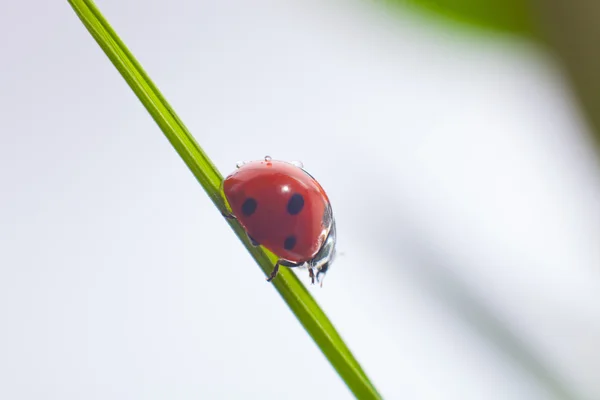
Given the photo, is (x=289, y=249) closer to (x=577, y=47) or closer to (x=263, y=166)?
(x=263, y=166)

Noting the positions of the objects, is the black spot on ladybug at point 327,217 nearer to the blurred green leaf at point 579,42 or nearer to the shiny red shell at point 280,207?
the shiny red shell at point 280,207

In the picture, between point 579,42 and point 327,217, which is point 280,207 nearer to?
point 327,217

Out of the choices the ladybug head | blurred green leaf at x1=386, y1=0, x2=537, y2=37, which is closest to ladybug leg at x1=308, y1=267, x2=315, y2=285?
the ladybug head

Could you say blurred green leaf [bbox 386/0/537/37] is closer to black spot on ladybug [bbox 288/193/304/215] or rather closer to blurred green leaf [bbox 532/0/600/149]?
blurred green leaf [bbox 532/0/600/149]

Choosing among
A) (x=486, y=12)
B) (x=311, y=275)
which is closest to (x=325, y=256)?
(x=311, y=275)

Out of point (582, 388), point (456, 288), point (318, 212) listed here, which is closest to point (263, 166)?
point (318, 212)

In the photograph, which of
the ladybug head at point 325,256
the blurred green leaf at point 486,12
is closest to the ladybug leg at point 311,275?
the ladybug head at point 325,256
